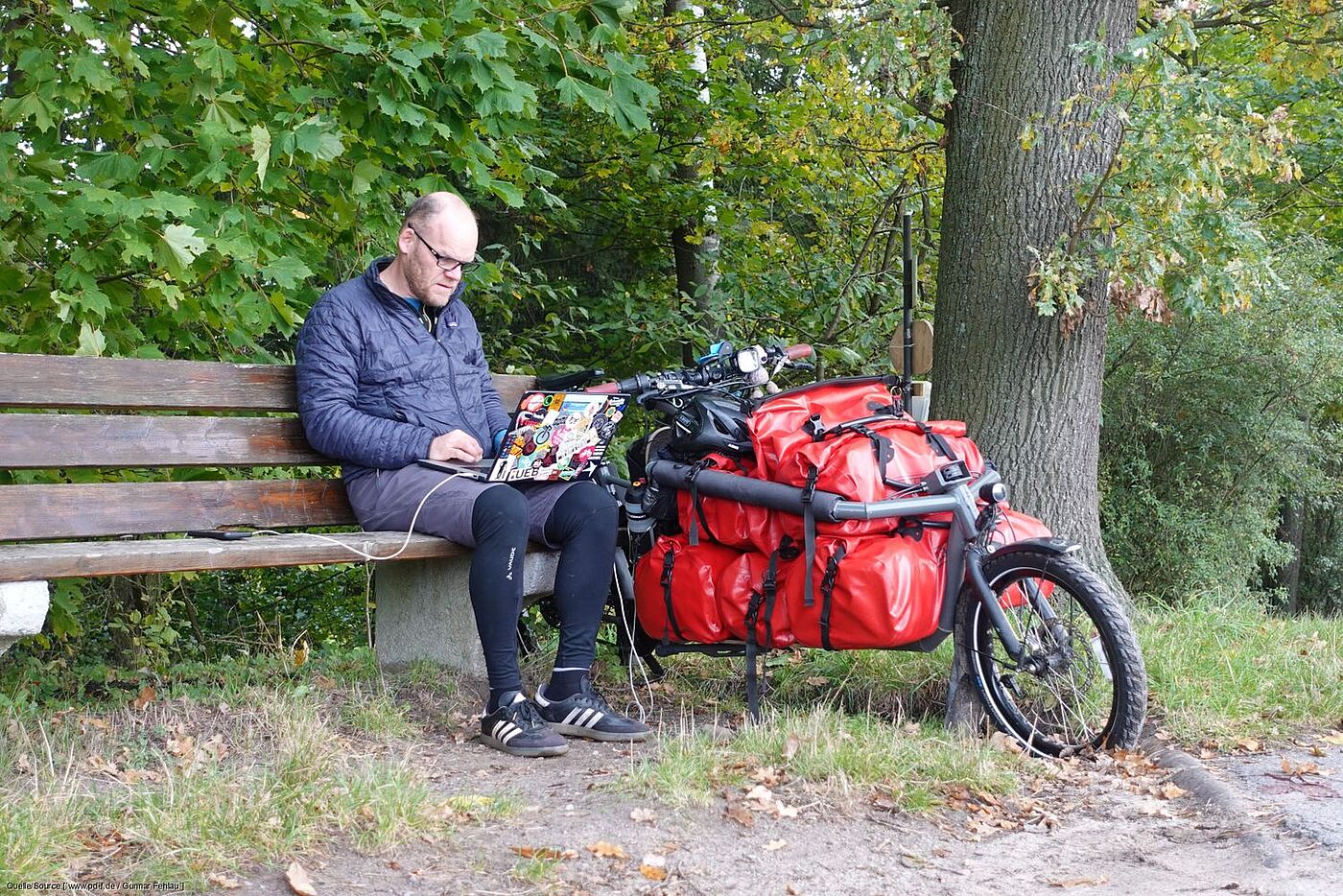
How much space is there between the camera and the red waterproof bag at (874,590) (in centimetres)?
372

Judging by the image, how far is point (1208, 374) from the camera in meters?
9.23

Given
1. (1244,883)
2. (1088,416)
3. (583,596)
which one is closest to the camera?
(1244,883)

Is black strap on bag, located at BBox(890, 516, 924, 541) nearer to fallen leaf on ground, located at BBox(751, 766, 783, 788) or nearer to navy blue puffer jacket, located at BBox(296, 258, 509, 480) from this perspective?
fallen leaf on ground, located at BBox(751, 766, 783, 788)

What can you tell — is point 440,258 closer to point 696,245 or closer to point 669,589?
point 669,589

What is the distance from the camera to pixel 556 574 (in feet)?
13.9

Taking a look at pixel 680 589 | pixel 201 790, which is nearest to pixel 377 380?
pixel 680 589

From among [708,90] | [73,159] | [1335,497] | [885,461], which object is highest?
[708,90]

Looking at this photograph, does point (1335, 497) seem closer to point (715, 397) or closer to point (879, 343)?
point (879, 343)

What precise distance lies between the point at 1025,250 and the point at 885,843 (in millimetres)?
2779

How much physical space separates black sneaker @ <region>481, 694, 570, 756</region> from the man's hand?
82cm

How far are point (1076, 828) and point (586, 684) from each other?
64.0 inches

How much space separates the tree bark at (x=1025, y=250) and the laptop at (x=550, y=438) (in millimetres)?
1703

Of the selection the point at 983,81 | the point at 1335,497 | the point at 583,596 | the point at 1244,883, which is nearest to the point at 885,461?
the point at 583,596

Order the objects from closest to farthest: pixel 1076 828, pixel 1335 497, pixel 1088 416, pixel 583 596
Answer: pixel 1076 828
pixel 583 596
pixel 1088 416
pixel 1335 497
